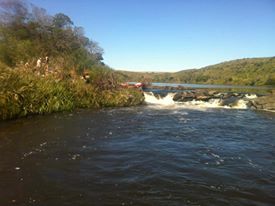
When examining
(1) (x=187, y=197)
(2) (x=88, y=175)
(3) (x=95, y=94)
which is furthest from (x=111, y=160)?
(3) (x=95, y=94)

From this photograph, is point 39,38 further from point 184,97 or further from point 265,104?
point 265,104

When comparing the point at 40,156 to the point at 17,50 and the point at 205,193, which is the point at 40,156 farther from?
the point at 17,50

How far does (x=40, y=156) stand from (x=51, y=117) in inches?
315

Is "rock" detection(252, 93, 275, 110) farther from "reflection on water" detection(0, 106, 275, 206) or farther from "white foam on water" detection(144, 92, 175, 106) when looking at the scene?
"reflection on water" detection(0, 106, 275, 206)

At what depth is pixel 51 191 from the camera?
6562 mm

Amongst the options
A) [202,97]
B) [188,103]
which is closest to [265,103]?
[202,97]

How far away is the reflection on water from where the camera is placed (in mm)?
6465

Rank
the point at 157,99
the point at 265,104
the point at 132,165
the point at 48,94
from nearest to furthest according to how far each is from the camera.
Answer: the point at 132,165 → the point at 48,94 → the point at 265,104 → the point at 157,99

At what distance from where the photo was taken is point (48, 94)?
1831 cm

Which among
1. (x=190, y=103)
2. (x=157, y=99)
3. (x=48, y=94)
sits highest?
(x=48, y=94)

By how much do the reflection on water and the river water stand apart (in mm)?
20

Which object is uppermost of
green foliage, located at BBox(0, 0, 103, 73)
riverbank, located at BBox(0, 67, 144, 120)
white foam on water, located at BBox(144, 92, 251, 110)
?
green foliage, located at BBox(0, 0, 103, 73)

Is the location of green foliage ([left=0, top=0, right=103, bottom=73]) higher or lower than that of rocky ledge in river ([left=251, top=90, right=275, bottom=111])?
higher

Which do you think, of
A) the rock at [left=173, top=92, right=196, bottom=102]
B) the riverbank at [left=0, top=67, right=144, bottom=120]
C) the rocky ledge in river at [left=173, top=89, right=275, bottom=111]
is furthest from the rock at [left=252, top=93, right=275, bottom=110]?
the riverbank at [left=0, top=67, right=144, bottom=120]
